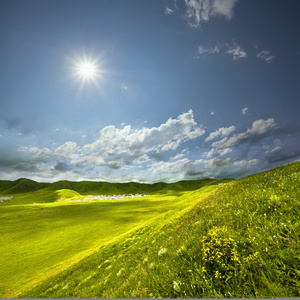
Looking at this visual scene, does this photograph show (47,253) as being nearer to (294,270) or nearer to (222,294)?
(222,294)

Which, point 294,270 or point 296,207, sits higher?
point 296,207

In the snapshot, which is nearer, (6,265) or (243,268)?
(243,268)

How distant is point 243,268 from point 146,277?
431cm

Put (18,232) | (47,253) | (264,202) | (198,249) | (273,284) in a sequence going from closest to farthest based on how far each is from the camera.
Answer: (273,284) < (198,249) < (264,202) < (47,253) < (18,232)

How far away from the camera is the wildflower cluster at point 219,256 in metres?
4.30

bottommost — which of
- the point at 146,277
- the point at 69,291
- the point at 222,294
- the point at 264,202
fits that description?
the point at 69,291

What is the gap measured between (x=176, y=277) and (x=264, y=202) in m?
5.41

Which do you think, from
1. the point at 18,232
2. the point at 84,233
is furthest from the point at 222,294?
the point at 18,232

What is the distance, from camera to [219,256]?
14.4 ft

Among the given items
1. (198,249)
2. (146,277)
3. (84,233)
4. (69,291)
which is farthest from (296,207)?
(84,233)

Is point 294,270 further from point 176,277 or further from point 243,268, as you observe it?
point 176,277

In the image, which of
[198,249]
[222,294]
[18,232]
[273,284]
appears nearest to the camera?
[273,284]

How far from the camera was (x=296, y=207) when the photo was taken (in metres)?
5.52

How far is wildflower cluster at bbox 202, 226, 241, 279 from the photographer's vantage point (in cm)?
430
